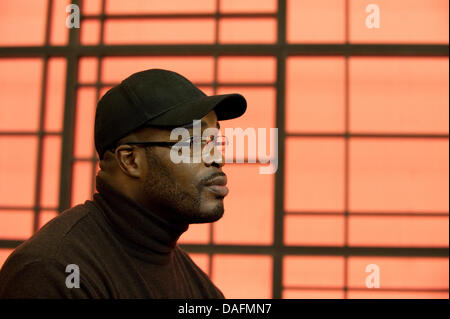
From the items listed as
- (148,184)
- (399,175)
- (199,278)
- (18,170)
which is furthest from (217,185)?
(18,170)

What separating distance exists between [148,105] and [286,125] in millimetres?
1999

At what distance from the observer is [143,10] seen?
122 inches

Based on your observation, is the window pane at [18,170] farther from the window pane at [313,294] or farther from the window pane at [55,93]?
the window pane at [313,294]

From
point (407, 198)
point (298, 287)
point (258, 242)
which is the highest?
point (407, 198)

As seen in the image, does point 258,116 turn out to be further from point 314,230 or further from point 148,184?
point 148,184

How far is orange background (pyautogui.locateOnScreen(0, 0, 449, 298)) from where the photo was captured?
2.92 metres

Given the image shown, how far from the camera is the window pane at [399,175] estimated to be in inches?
115

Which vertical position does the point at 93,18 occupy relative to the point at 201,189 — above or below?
above

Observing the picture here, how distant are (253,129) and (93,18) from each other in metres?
1.22

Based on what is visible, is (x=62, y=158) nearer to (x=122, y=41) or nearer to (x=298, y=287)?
(x=122, y=41)

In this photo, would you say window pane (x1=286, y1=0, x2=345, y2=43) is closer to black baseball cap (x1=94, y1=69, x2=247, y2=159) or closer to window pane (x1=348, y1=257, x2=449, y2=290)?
window pane (x1=348, y1=257, x2=449, y2=290)

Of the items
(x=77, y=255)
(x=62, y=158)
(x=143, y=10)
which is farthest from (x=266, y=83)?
(x=77, y=255)
